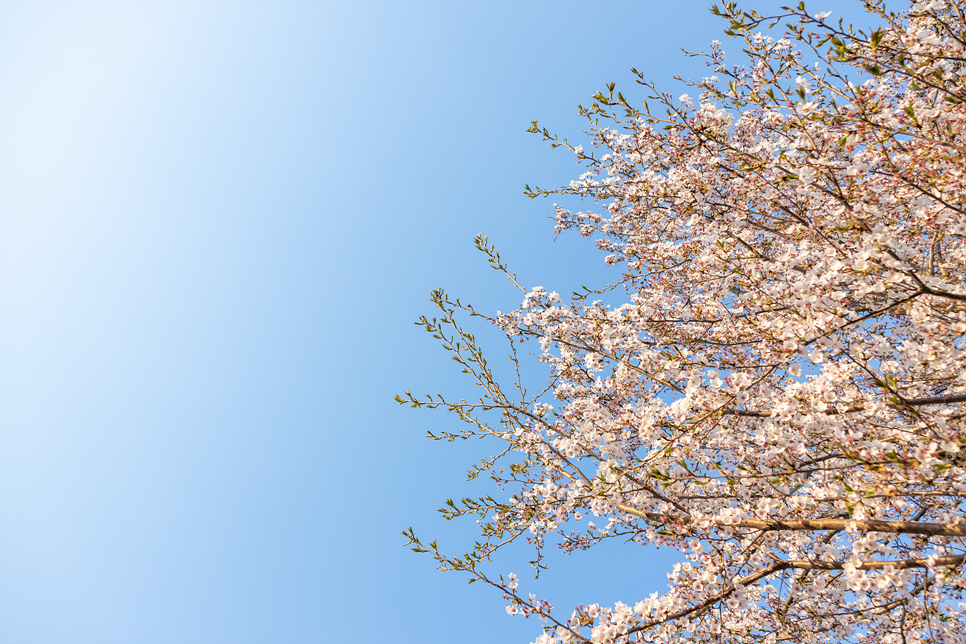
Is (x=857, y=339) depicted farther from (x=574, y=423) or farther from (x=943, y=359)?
(x=574, y=423)

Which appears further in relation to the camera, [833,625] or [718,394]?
[833,625]

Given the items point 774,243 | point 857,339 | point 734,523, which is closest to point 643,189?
point 774,243

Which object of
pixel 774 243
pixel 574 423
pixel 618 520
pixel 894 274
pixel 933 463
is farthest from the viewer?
pixel 774 243

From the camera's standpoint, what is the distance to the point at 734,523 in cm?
353

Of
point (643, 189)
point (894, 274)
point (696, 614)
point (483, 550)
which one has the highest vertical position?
point (643, 189)

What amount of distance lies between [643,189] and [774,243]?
2175mm

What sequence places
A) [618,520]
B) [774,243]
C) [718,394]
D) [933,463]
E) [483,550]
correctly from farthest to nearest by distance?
[774,243] < [618,520] < [483,550] < [718,394] < [933,463]

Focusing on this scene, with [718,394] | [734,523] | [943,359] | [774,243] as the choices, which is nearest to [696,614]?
[734,523]

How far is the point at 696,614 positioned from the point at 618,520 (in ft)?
6.10

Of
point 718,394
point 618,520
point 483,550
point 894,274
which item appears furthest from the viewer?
point 618,520

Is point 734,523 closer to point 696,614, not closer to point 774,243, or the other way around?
point 696,614

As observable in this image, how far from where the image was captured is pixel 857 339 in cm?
440

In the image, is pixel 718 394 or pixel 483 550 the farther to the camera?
pixel 483 550

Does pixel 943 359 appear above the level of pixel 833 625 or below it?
above
